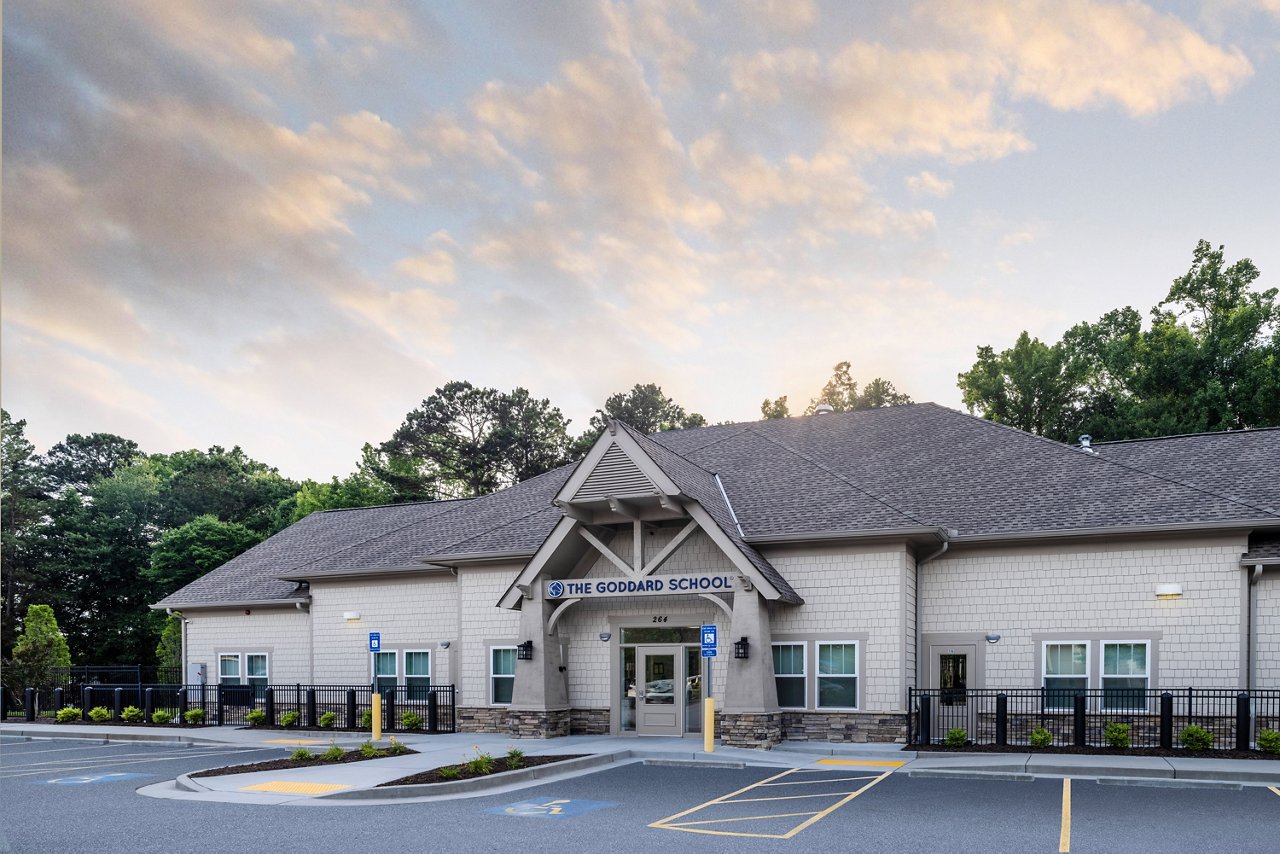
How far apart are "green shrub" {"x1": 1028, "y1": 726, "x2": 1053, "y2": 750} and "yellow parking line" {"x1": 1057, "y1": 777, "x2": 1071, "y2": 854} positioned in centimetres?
272

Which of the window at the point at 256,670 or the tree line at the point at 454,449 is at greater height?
the tree line at the point at 454,449

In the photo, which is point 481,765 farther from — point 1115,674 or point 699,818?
point 1115,674

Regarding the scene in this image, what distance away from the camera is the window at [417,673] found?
2528 cm

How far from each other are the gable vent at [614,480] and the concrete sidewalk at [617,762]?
5.11m

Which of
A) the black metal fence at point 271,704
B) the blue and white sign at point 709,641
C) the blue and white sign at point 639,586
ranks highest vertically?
the blue and white sign at point 639,586

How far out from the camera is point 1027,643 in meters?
20.3

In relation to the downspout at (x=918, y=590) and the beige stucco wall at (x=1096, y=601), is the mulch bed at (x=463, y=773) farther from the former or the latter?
the beige stucco wall at (x=1096, y=601)

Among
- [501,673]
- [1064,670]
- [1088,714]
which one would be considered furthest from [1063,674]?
[501,673]

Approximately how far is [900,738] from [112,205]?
17777 millimetres

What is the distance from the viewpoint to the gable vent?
20.6m

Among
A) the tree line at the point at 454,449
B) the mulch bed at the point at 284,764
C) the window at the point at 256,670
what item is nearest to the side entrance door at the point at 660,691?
the mulch bed at the point at 284,764

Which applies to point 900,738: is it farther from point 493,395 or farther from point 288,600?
point 493,395

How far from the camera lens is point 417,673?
25.6 meters

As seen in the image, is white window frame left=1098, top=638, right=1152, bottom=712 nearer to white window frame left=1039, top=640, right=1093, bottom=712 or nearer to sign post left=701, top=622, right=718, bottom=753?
white window frame left=1039, top=640, right=1093, bottom=712
